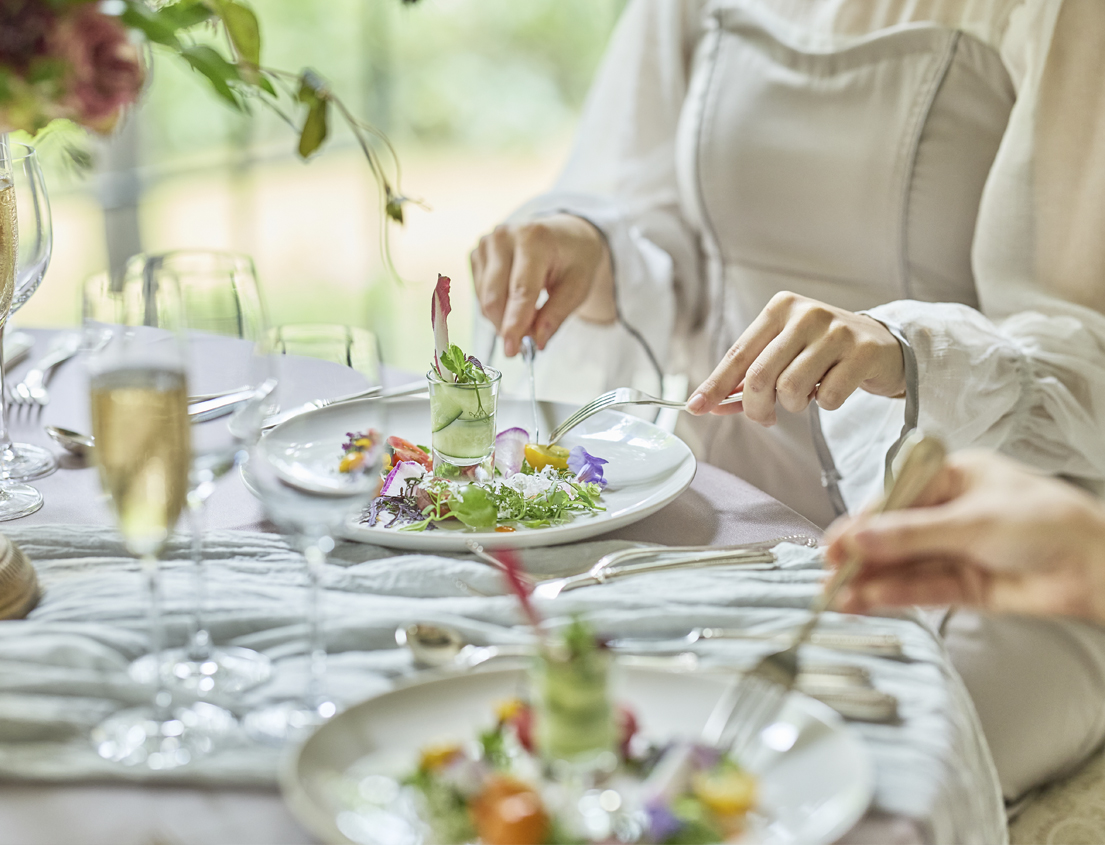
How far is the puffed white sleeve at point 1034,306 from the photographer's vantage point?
112 centimetres

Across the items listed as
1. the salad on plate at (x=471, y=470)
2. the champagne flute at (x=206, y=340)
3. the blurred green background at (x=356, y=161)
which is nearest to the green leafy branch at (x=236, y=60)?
the champagne flute at (x=206, y=340)

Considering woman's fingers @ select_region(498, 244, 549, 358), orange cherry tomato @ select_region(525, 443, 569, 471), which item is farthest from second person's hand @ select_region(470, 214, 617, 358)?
orange cherry tomato @ select_region(525, 443, 569, 471)

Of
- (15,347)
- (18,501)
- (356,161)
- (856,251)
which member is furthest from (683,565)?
(356,161)

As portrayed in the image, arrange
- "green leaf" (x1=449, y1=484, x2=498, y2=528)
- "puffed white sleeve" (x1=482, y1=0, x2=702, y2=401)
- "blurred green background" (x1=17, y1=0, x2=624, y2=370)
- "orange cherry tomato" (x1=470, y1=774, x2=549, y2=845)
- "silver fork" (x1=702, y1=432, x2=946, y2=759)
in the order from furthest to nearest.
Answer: "blurred green background" (x1=17, y1=0, x2=624, y2=370) < "puffed white sleeve" (x1=482, y1=0, x2=702, y2=401) < "green leaf" (x1=449, y1=484, x2=498, y2=528) < "silver fork" (x1=702, y1=432, x2=946, y2=759) < "orange cherry tomato" (x1=470, y1=774, x2=549, y2=845)

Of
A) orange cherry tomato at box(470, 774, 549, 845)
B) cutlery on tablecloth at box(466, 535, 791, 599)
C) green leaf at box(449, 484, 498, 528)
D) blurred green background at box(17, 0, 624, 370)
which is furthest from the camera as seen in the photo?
blurred green background at box(17, 0, 624, 370)

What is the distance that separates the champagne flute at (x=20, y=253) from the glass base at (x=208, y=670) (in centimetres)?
34

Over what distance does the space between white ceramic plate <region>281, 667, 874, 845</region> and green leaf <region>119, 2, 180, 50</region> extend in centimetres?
42

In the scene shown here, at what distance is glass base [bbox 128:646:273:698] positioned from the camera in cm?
64

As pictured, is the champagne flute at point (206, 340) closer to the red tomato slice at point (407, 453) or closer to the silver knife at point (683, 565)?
the silver knife at point (683, 565)

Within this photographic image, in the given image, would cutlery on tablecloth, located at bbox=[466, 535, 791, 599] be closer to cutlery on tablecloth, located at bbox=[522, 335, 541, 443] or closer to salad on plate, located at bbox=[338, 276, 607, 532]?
salad on plate, located at bbox=[338, 276, 607, 532]

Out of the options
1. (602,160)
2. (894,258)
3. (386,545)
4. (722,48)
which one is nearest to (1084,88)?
(894,258)

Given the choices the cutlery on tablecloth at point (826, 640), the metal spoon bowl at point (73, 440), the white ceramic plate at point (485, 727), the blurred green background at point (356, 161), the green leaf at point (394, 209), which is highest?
the green leaf at point (394, 209)

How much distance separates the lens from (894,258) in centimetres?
141

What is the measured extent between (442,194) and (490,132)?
347 millimetres
